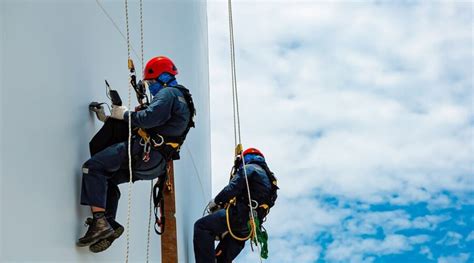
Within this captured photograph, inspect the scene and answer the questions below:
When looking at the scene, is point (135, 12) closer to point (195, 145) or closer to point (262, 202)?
point (262, 202)

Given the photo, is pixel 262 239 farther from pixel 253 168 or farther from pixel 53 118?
pixel 53 118

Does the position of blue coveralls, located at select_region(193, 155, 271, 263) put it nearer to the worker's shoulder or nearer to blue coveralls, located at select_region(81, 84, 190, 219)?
the worker's shoulder

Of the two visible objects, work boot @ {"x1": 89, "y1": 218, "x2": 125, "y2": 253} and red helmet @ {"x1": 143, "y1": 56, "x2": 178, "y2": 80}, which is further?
red helmet @ {"x1": 143, "y1": 56, "x2": 178, "y2": 80}

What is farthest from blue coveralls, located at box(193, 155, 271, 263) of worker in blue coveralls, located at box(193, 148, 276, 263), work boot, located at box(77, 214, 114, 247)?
work boot, located at box(77, 214, 114, 247)

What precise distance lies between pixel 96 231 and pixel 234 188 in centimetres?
274

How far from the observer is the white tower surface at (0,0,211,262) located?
10.1 feet

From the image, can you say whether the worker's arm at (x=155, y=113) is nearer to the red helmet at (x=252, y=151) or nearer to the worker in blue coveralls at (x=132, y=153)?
the worker in blue coveralls at (x=132, y=153)

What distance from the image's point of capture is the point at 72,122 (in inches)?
161

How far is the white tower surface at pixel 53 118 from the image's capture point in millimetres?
3078

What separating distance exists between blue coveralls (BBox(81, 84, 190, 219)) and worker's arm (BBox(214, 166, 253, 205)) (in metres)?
1.87

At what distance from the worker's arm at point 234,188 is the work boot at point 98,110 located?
2.32m

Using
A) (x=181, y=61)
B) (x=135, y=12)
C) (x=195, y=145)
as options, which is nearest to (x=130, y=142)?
(x=135, y=12)

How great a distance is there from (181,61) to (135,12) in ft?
10.6

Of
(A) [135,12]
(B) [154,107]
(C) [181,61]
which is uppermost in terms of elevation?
(C) [181,61]
